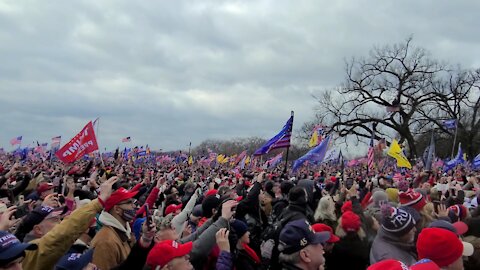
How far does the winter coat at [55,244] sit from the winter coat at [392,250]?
103 inches

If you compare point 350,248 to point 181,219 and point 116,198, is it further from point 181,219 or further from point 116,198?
point 116,198

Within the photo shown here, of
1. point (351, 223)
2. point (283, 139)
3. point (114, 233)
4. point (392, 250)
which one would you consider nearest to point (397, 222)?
point (392, 250)

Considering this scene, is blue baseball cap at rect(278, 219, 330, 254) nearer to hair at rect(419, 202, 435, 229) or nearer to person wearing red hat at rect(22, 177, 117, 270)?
person wearing red hat at rect(22, 177, 117, 270)

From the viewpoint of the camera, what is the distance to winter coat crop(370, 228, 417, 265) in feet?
13.3

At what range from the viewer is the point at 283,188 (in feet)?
25.8

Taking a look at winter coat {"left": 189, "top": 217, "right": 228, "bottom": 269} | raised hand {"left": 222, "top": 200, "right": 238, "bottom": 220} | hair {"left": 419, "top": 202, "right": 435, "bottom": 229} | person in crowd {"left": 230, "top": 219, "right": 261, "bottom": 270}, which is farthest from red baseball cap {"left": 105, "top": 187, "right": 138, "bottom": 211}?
hair {"left": 419, "top": 202, "right": 435, "bottom": 229}

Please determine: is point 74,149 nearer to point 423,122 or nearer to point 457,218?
point 457,218

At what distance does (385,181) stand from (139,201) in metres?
6.25

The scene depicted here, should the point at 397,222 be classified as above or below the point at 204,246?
above

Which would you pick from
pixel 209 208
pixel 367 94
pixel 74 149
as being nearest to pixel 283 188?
pixel 209 208

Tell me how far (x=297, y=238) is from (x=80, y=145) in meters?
10.4

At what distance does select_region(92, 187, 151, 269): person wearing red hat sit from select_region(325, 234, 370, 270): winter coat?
227 cm

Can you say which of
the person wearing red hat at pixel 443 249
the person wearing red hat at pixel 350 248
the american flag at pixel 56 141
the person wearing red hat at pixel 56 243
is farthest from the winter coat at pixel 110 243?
the american flag at pixel 56 141

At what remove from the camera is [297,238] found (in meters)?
3.68
